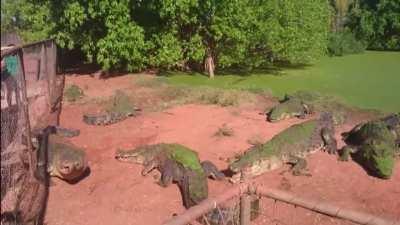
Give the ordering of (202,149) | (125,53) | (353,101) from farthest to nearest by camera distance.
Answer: (125,53)
(353,101)
(202,149)

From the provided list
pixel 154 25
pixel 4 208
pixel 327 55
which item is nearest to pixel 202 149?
pixel 4 208

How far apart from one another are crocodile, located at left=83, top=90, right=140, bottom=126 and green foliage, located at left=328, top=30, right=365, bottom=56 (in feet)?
39.4

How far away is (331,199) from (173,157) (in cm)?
216

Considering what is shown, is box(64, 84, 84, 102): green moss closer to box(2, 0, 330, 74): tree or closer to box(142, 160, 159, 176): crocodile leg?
box(2, 0, 330, 74): tree

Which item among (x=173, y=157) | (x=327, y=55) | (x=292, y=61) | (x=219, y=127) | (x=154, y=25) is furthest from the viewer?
(x=327, y=55)

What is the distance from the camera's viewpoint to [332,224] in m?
6.02

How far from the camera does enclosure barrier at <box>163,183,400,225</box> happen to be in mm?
2885

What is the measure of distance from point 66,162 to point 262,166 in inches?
103

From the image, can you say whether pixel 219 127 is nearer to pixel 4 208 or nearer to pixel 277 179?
pixel 277 179

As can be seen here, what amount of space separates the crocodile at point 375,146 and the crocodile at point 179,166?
207 cm

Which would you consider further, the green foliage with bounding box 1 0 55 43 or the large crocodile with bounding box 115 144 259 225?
the green foliage with bounding box 1 0 55 43

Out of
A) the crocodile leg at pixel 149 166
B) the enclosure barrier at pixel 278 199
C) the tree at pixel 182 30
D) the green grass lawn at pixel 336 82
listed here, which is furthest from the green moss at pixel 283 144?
the tree at pixel 182 30

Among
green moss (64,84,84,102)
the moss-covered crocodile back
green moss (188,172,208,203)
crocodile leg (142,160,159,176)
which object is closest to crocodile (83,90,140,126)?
green moss (64,84,84,102)

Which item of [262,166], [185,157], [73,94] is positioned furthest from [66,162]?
[73,94]
